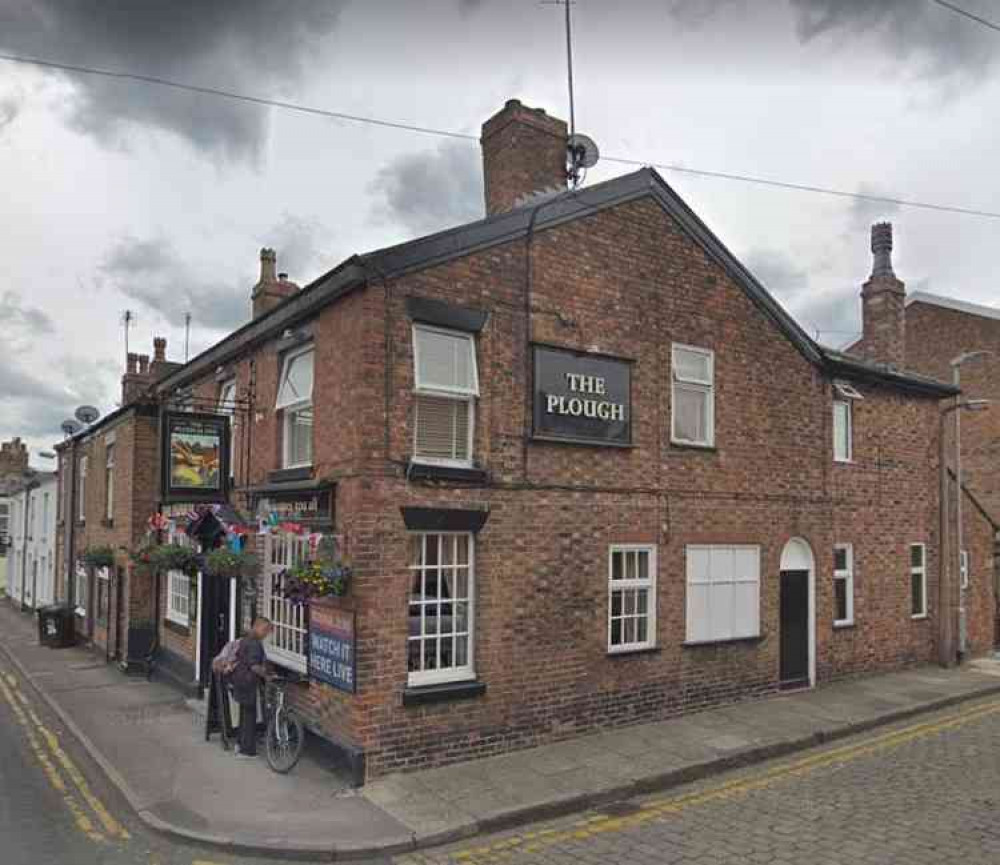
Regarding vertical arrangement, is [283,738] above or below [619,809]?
above

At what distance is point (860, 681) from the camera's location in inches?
578

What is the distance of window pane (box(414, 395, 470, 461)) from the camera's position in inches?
385

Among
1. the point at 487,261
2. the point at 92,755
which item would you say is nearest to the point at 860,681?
the point at 487,261

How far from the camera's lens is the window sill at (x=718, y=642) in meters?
12.0

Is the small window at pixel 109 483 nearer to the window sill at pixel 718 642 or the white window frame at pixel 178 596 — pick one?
the white window frame at pixel 178 596

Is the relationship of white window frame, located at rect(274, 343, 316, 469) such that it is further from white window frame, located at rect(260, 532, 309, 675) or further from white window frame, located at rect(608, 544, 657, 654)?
white window frame, located at rect(608, 544, 657, 654)

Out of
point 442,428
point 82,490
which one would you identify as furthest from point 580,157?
point 82,490

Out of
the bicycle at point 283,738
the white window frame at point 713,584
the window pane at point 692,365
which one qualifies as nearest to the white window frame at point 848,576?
the white window frame at point 713,584

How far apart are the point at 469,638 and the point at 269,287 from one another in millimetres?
11207

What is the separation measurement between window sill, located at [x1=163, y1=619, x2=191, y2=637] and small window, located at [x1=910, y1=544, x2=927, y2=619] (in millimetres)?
14182

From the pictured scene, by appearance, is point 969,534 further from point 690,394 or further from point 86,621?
point 86,621

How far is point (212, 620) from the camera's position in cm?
1399

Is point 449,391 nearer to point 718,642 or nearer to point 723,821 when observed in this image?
point 723,821

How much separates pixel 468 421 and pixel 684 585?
4410 millimetres
